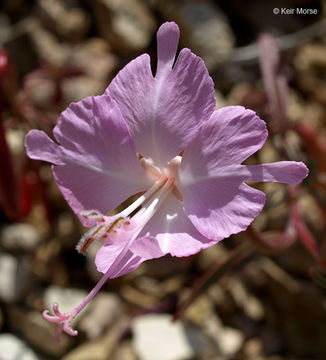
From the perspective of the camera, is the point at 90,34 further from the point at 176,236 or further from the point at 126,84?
the point at 176,236

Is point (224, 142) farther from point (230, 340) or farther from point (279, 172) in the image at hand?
point (230, 340)

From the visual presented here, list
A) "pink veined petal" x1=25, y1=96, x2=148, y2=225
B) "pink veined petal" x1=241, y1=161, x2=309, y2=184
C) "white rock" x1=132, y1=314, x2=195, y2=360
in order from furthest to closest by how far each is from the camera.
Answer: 1. "white rock" x1=132, y1=314, x2=195, y2=360
2. "pink veined petal" x1=25, y1=96, x2=148, y2=225
3. "pink veined petal" x1=241, y1=161, x2=309, y2=184

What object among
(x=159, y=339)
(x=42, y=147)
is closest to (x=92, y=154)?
(x=42, y=147)

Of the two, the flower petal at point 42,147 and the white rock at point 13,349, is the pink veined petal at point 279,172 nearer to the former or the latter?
Result: the flower petal at point 42,147

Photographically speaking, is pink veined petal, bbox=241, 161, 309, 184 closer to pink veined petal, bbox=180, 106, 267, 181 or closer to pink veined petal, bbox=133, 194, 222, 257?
pink veined petal, bbox=180, 106, 267, 181


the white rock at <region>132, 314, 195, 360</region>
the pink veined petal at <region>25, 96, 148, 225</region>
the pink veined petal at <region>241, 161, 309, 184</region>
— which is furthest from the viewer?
the white rock at <region>132, 314, 195, 360</region>

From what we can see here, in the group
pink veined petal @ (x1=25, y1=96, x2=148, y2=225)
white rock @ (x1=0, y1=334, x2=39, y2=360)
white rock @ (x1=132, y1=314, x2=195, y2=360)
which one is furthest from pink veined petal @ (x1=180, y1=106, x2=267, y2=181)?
white rock @ (x1=0, y1=334, x2=39, y2=360)
